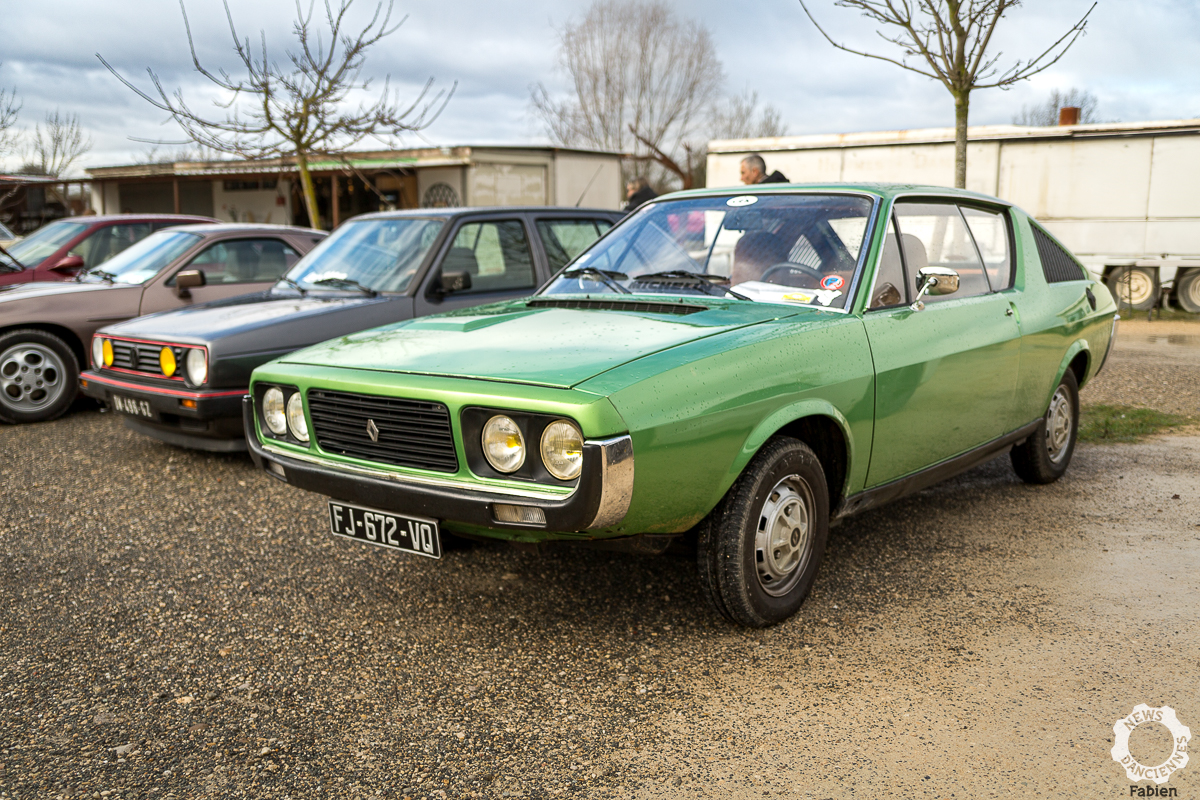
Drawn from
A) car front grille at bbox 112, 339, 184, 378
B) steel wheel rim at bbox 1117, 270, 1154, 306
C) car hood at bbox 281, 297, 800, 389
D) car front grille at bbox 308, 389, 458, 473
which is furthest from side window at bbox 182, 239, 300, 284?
steel wheel rim at bbox 1117, 270, 1154, 306

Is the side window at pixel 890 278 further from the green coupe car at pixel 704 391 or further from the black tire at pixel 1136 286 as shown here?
the black tire at pixel 1136 286

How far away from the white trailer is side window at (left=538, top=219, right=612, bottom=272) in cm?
904

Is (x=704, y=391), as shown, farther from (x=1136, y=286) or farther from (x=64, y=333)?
(x=1136, y=286)

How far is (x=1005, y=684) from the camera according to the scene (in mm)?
3021

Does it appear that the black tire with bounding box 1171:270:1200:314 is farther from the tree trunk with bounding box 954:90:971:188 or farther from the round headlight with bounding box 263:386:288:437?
the round headlight with bounding box 263:386:288:437

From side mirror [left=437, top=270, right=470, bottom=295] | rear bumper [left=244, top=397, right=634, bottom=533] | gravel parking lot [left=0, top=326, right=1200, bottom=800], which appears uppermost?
side mirror [left=437, top=270, right=470, bottom=295]

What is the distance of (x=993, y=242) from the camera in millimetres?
4820

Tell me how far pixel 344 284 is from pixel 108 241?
4.47m

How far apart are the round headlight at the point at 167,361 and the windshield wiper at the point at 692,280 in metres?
3.18

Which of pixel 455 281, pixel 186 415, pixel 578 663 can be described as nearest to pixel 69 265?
pixel 186 415

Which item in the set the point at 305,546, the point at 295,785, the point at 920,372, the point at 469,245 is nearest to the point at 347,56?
the point at 469,245

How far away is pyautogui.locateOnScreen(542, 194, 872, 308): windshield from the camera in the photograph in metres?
3.89

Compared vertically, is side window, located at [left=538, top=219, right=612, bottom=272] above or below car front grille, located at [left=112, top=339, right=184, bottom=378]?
above

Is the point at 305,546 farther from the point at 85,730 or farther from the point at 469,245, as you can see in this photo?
the point at 469,245
